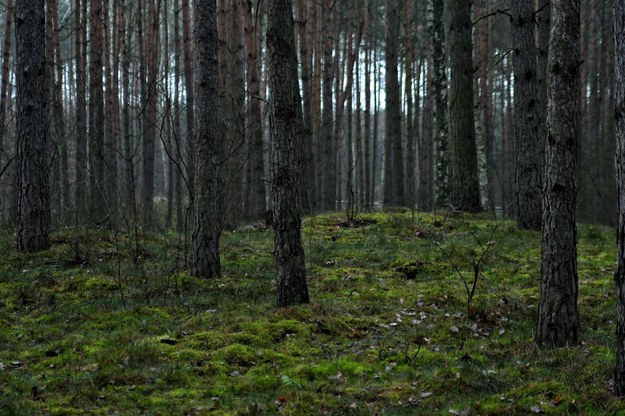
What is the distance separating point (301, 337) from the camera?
684 cm

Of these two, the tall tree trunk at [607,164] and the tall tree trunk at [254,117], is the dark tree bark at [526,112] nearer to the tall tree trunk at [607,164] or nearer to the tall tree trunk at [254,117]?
→ the tall tree trunk at [254,117]

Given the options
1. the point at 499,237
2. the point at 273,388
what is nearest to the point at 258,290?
the point at 273,388

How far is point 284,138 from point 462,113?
9.25 meters

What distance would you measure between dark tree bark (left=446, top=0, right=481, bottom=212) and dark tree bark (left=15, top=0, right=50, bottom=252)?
371 inches

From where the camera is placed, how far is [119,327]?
7402mm

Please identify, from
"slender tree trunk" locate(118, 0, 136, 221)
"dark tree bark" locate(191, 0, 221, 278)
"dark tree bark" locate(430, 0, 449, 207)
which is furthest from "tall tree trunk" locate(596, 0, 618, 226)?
"dark tree bark" locate(191, 0, 221, 278)

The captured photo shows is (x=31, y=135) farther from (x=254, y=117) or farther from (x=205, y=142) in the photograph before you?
(x=254, y=117)

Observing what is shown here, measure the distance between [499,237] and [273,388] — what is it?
27.1ft

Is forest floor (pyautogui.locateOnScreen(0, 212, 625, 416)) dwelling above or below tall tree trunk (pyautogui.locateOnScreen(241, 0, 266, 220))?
below

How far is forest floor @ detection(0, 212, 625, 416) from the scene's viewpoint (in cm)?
521

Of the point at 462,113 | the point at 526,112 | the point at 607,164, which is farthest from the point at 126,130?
the point at 607,164

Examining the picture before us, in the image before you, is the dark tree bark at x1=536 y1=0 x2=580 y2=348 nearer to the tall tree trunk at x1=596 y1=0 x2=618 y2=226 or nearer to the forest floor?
the forest floor

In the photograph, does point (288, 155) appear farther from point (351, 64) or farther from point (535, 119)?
point (351, 64)

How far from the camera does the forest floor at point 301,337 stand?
5.21 metres
